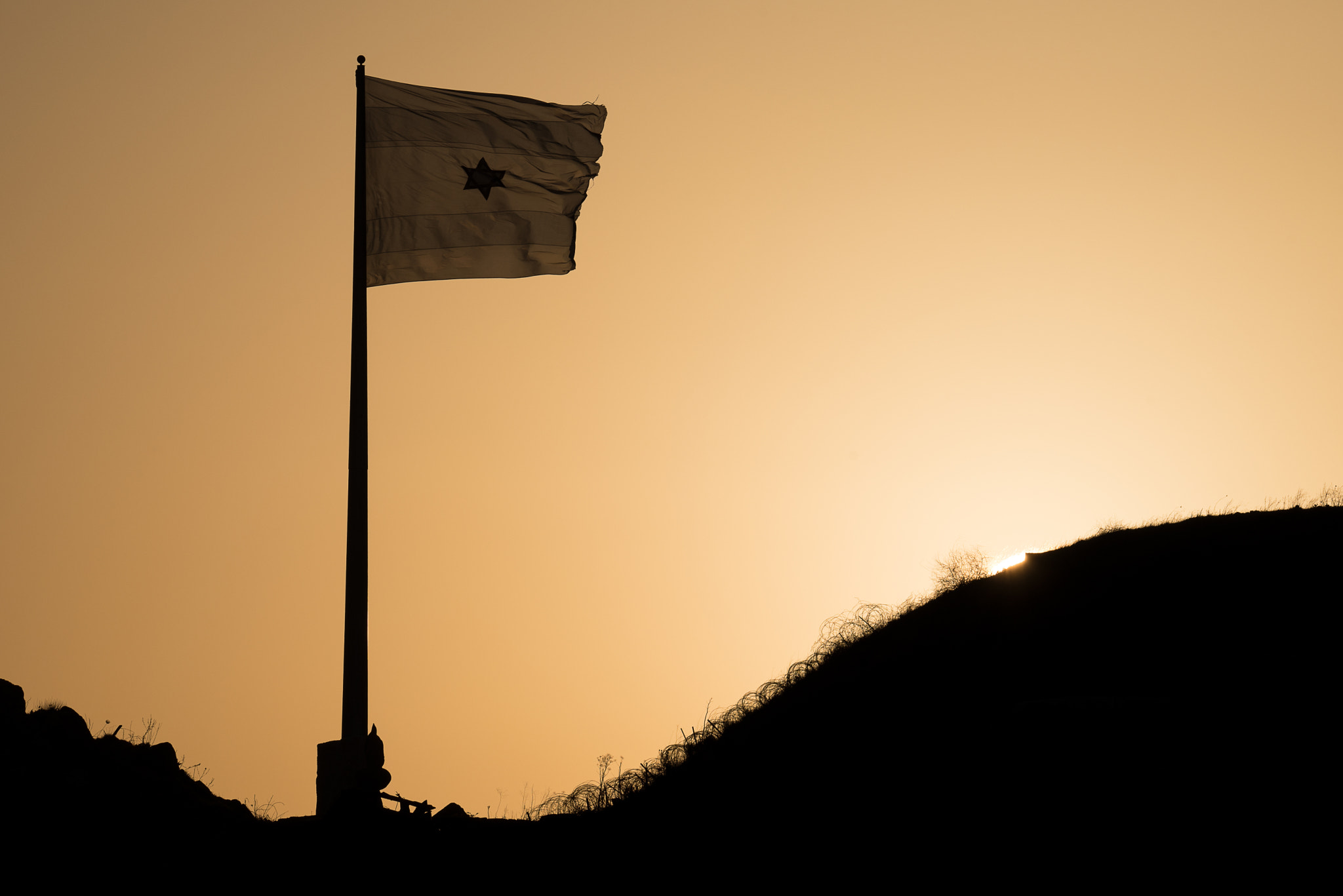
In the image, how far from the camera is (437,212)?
1620 cm

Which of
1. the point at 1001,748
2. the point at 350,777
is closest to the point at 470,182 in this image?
the point at 350,777

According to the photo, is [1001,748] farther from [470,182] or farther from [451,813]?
[470,182]

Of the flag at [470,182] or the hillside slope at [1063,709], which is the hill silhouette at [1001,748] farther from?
the flag at [470,182]

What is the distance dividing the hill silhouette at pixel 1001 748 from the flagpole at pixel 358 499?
4.61ft

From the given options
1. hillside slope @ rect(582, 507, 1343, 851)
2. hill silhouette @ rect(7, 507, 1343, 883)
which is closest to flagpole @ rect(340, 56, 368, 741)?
hill silhouette @ rect(7, 507, 1343, 883)

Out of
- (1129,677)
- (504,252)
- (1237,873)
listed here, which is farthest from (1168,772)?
(504,252)

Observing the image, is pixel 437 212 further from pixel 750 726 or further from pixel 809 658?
pixel 809 658

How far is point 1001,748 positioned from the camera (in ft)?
44.1

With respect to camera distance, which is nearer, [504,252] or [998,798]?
[998,798]

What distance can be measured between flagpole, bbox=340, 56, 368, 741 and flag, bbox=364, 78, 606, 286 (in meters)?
0.24

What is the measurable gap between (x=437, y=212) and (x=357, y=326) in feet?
6.75

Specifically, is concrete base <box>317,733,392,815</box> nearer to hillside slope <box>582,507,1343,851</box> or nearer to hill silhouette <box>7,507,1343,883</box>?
hill silhouette <box>7,507,1343,883</box>

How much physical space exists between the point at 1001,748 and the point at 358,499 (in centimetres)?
788

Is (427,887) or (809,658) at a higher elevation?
(809,658)
